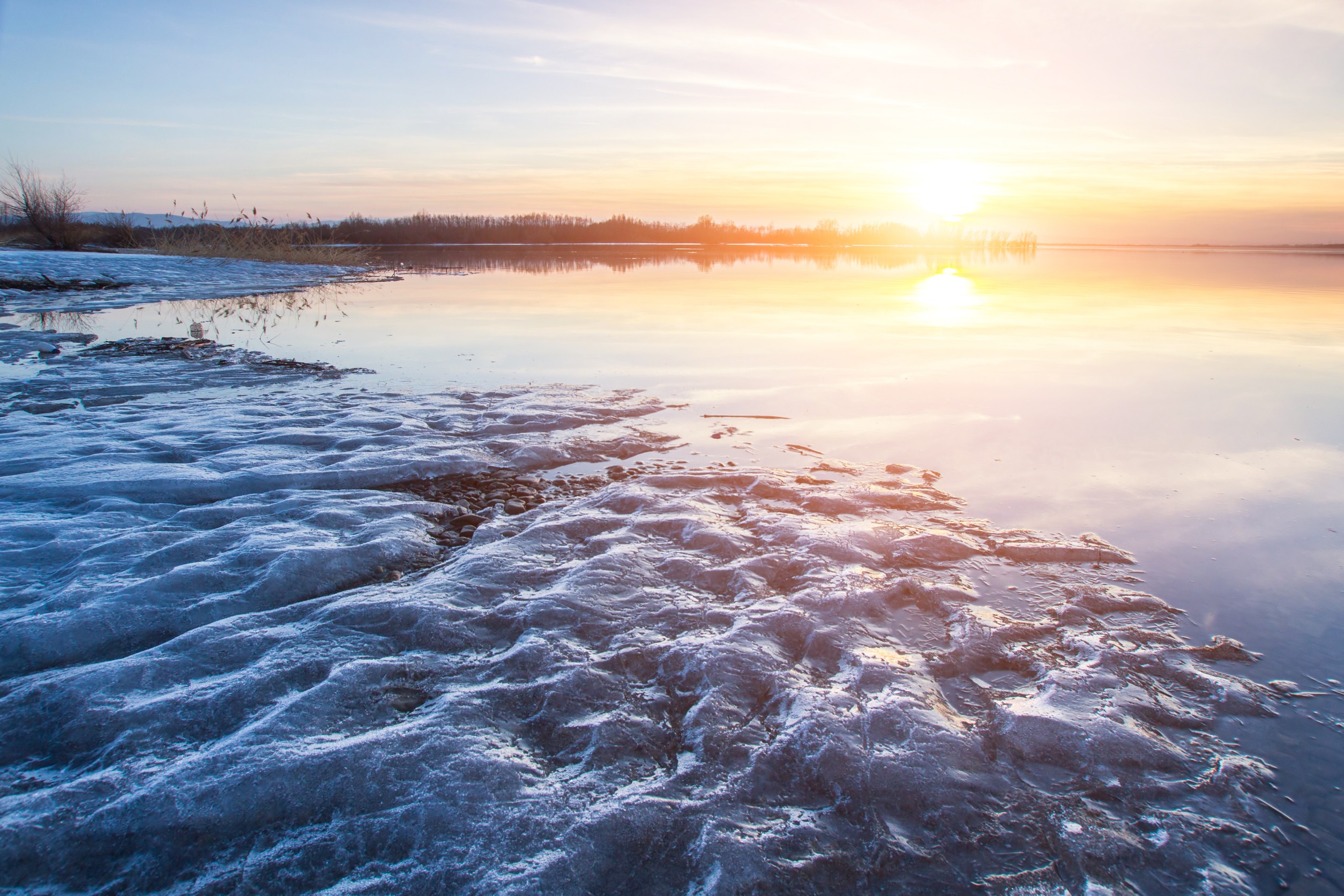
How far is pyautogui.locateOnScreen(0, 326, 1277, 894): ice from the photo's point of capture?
7.29ft

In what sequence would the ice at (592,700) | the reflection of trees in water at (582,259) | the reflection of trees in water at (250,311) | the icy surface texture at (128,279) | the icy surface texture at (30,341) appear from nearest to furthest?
the ice at (592,700)
the icy surface texture at (30,341)
the reflection of trees in water at (250,311)
the icy surface texture at (128,279)
the reflection of trees in water at (582,259)

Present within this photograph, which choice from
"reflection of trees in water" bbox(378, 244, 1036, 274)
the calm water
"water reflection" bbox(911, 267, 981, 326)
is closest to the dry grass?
"reflection of trees in water" bbox(378, 244, 1036, 274)

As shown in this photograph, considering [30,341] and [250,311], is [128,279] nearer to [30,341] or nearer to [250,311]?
[250,311]

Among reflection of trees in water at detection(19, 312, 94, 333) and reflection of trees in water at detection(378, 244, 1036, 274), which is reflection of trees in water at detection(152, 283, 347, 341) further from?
reflection of trees in water at detection(378, 244, 1036, 274)

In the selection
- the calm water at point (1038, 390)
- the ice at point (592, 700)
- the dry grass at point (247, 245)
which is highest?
the dry grass at point (247, 245)

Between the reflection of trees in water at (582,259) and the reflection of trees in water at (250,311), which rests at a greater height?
the reflection of trees in water at (582,259)

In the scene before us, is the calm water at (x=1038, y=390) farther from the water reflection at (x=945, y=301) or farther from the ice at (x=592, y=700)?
the ice at (x=592, y=700)

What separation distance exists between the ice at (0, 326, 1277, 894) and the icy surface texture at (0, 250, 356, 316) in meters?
15.5

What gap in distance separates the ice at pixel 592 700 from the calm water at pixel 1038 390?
43 centimetres

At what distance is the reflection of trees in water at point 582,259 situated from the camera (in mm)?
34156

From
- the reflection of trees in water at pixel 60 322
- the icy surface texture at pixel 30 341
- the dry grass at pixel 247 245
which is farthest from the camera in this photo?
the dry grass at pixel 247 245

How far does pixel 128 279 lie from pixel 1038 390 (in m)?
25.5

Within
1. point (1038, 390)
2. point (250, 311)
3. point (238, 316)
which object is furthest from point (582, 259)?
point (1038, 390)

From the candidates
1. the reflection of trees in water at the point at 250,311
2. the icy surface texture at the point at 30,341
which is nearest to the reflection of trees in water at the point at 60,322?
the icy surface texture at the point at 30,341
